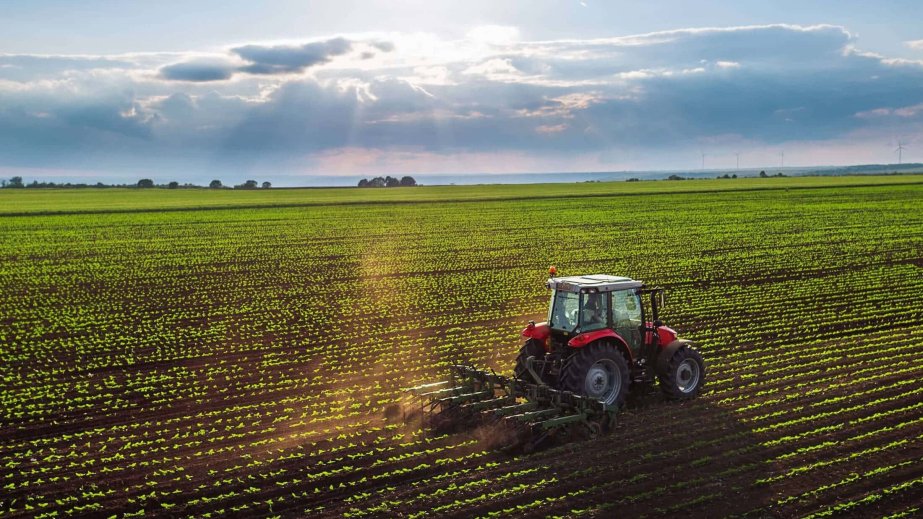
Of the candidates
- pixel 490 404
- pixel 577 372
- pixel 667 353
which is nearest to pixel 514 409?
pixel 490 404

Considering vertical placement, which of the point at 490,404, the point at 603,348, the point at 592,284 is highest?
the point at 592,284

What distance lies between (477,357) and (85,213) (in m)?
65.3

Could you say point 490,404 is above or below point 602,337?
below

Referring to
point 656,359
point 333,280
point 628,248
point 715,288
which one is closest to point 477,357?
point 656,359

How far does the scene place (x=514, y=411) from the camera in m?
12.3

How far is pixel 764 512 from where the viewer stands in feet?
33.0

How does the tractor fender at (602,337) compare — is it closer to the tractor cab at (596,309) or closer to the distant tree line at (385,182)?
the tractor cab at (596,309)

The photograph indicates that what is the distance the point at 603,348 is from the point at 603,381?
610 millimetres

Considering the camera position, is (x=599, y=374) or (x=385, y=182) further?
(x=385, y=182)

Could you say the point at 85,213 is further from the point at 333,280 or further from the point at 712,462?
the point at 712,462

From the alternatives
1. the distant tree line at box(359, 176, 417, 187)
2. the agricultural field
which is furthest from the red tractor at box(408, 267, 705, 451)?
the distant tree line at box(359, 176, 417, 187)

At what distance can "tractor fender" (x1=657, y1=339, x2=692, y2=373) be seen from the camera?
13.9 metres

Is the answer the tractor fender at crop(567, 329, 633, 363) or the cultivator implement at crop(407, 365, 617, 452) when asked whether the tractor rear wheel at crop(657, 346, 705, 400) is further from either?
the cultivator implement at crop(407, 365, 617, 452)

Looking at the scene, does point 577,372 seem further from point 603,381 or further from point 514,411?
point 514,411
